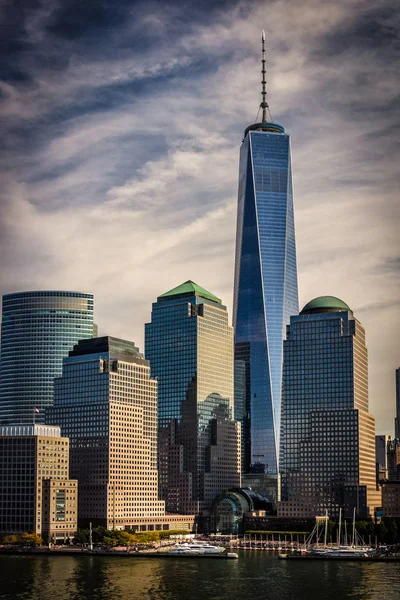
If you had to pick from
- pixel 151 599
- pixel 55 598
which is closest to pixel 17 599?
pixel 55 598

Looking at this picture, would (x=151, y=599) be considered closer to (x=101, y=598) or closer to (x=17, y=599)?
(x=101, y=598)

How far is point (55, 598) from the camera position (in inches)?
7864

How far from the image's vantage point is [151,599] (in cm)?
19875

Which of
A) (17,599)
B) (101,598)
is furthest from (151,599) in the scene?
(17,599)

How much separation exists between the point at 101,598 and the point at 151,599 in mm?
9662

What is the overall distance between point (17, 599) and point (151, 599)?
2557cm

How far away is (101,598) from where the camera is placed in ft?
655

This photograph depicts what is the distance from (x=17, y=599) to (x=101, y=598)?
629 inches

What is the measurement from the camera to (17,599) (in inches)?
7825

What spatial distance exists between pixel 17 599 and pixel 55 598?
718 centimetres

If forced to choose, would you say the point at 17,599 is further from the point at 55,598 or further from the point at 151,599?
the point at 151,599

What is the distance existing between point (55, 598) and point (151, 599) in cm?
1848
